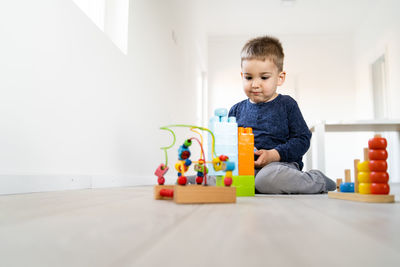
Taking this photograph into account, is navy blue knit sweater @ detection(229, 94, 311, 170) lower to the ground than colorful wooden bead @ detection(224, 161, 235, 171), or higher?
higher

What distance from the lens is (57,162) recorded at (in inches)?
50.9

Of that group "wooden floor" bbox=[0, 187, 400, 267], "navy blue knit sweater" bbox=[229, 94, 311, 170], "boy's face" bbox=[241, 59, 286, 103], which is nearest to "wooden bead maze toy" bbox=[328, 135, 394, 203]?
"wooden floor" bbox=[0, 187, 400, 267]

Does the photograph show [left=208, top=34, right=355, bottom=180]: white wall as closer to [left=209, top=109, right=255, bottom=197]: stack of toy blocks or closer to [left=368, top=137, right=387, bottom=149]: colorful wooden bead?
[left=209, top=109, right=255, bottom=197]: stack of toy blocks

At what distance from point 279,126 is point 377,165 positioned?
66 cm

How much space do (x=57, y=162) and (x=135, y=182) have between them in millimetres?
745

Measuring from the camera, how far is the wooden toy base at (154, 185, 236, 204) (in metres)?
0.78

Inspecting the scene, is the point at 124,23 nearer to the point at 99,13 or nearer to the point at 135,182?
the point at 99,13

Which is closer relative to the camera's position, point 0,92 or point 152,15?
point 0,92

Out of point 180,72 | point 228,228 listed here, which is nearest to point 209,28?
point 180,72

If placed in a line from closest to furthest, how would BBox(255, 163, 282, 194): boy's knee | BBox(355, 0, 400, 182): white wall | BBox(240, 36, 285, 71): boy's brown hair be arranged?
BBox(255, 163, 282, 194): boy's knee < BBox(240, 36, 285, 71): boy's brown hair < BBox(355, 0, 400, 182): white wall

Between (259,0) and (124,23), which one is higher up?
(259,0)

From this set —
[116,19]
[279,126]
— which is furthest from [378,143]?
[116,19]

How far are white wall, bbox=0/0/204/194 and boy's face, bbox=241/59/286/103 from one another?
665 millimetres

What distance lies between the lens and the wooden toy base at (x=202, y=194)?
782 millimetres
